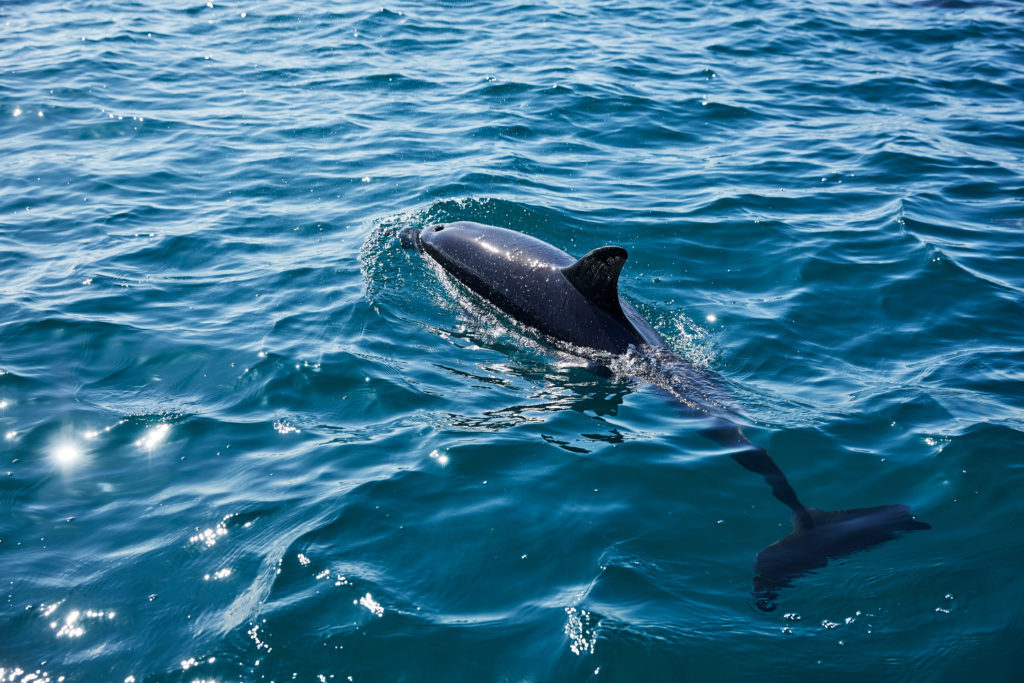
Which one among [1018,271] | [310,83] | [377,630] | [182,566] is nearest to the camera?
[377,630]

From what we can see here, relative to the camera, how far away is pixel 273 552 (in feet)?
22.3

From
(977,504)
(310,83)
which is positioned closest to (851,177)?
(977,504)

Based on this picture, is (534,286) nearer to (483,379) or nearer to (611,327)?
(611,327)

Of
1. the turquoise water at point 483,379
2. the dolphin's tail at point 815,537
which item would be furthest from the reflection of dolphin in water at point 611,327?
the turquoise water at point 483,379

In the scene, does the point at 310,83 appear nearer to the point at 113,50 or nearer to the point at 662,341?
the point at 113,50

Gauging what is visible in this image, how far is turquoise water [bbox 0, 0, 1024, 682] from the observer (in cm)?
610

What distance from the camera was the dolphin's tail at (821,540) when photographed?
6391 mm

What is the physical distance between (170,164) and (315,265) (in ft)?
17.1

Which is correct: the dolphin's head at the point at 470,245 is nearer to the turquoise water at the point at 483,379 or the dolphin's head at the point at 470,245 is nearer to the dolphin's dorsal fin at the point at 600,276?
the turquoise water at the point at 483,379

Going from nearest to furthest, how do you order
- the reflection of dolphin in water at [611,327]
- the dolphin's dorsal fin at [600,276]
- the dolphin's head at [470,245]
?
the reflection of dolphin in water at [611,327] < the dolphin's dorsal fin at [600,276] < the dolphin's head at [470,245]

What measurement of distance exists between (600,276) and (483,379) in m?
1.70

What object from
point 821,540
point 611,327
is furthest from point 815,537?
point 611,327

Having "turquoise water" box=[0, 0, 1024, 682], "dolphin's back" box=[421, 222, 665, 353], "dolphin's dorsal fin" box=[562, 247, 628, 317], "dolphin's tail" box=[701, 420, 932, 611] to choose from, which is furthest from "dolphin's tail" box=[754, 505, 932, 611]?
"dolphin's dorsal fin" box=[562, 247, 628, 317]

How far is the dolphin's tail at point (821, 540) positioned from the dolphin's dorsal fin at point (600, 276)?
3.16 metres
